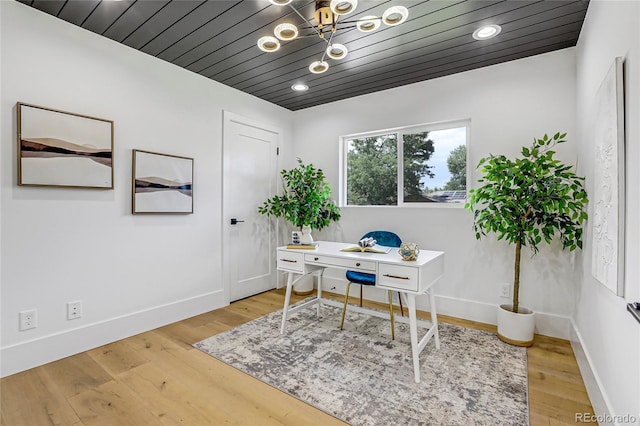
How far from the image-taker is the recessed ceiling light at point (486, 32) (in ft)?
7.49

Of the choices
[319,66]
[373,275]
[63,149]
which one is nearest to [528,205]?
[373,275]

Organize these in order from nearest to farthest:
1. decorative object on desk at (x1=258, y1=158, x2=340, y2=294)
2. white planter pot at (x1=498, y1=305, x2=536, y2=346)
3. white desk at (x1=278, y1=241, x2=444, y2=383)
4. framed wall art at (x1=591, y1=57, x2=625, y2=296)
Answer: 1. framed wall art at (x1=591, y1=57, x2=625, y2=296)
2. white desk at (x1=278, y1=241, x2=444, y2=383)
3. white planter pot at (x1=498, y1=305, x2=536, y2=346)
4. decorative object on desk at (x1=258, y1=158, x2=340, y2=294)

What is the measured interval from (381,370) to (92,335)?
229 cm

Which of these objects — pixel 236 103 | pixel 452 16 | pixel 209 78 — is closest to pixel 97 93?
pixel 209 78

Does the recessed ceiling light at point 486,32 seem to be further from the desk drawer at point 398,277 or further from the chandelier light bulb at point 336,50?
the desk drawer at point 398,277

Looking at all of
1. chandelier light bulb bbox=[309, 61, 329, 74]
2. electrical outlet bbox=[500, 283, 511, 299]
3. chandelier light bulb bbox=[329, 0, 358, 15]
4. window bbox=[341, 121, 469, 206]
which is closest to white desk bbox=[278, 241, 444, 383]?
electrical outlet bbox=[500, 283, 511, 299]

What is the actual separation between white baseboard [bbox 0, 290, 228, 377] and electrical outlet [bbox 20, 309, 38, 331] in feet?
0.35

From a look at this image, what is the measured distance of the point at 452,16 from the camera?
7.04 ft

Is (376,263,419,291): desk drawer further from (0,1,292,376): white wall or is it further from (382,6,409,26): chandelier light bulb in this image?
(0,1,292,376): white wall

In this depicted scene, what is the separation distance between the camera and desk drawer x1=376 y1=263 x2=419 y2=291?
2.00 metres

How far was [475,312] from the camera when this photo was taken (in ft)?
9.88

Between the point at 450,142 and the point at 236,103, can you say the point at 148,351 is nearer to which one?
the point at 236,103

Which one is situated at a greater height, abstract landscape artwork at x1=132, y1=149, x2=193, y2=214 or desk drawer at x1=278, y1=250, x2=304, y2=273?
abstract landscape artwork at x1=132, y1=149, x2=193, y2=214

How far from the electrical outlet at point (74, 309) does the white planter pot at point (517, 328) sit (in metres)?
3.46
